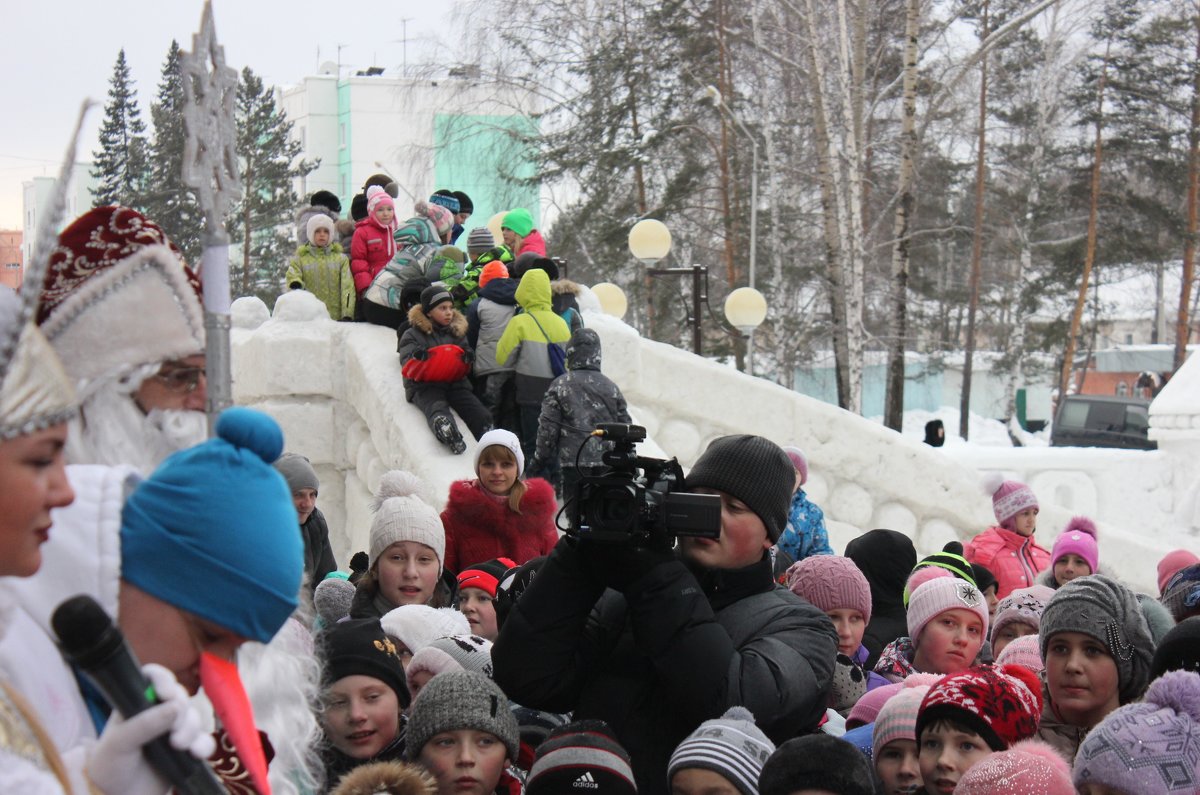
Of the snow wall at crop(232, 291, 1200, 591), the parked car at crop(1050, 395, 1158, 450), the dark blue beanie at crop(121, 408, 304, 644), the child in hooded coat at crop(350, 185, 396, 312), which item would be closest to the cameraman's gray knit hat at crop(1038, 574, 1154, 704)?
the dark blue beanie at crop(121, 408, 304, 644)

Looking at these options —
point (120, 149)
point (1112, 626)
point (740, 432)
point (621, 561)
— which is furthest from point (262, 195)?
point (621, 561)

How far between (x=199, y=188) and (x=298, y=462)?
3874 millimetres

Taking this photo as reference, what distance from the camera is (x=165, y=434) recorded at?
2.06 meters

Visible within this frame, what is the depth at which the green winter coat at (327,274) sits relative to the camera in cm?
1027

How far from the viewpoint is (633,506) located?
112 inches

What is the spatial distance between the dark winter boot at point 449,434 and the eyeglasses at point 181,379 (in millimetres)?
6075

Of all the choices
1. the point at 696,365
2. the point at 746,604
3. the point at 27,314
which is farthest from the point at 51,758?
the point at 696,365

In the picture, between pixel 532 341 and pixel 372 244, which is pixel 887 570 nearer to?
pixel 532 341

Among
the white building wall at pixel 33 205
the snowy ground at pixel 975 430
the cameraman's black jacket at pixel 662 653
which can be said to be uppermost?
the white building wall at pixel 33 205

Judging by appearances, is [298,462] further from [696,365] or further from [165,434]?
[696,365]

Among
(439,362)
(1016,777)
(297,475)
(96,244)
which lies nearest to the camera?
(96,244)

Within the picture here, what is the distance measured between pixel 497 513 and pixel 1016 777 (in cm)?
356

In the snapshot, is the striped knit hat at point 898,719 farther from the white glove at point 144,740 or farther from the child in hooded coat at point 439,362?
the child in hooded coat at point 439,362

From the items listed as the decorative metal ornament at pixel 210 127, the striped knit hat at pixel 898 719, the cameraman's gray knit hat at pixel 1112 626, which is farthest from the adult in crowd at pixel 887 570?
the decorative metal ornament at pixel 210 127
